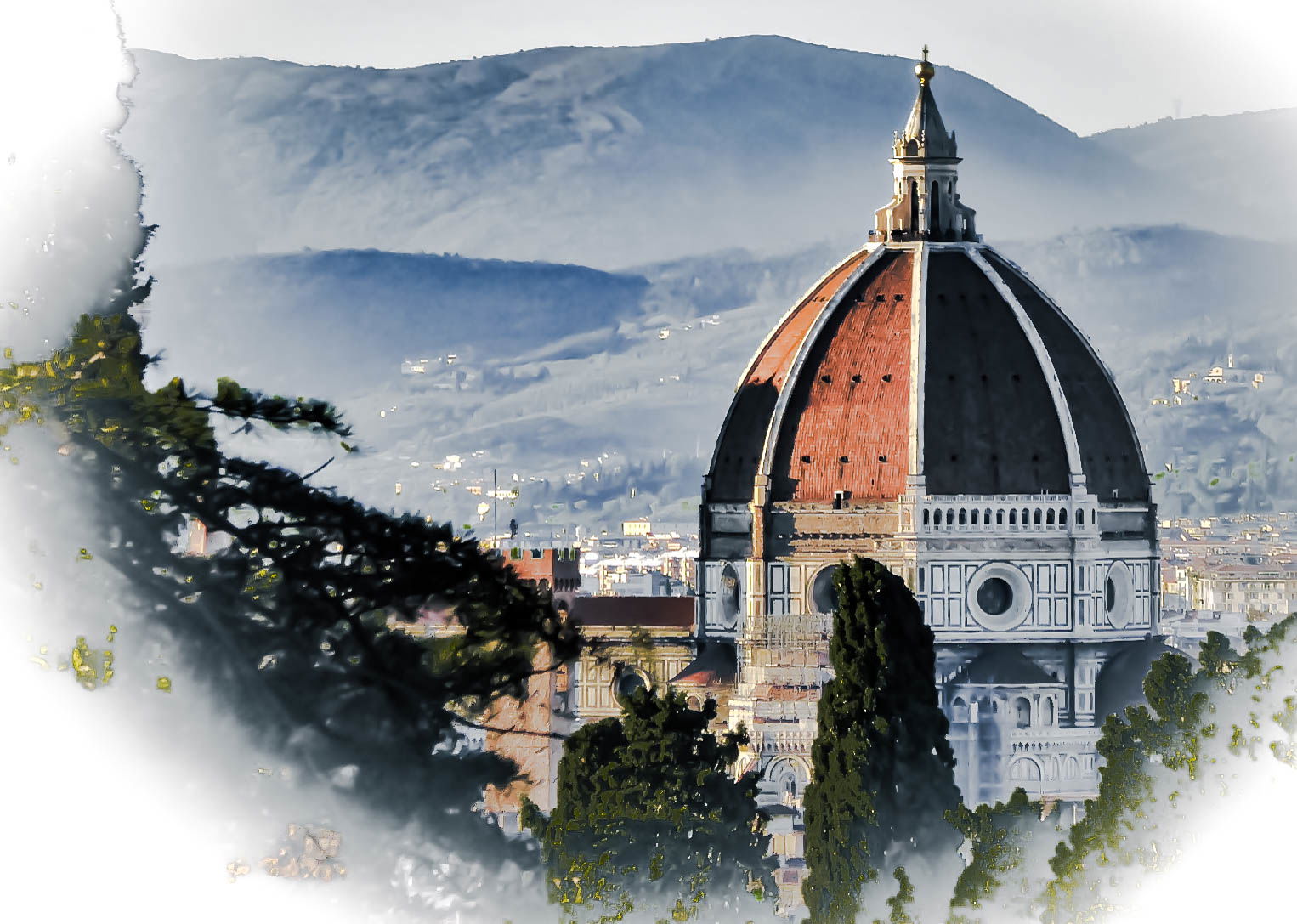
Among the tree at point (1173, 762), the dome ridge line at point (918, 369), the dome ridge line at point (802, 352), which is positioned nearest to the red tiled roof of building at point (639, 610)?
the dome ridge line at point (802, 352)

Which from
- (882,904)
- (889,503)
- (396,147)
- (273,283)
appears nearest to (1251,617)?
(889,503)

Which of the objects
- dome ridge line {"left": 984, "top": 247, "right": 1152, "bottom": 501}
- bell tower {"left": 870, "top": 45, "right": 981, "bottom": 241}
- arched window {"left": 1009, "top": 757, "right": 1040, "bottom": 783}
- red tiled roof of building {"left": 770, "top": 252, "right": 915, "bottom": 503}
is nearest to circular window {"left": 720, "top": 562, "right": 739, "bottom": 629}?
red tiled roof of building {"left": 770, "top": 252, "right": 915, "bottom": 503}

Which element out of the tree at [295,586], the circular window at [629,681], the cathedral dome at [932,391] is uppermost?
the cathedral dome at [932,391]

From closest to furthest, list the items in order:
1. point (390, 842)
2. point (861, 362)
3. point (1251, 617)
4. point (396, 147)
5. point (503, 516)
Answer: point (390, 842), point (861, 362), point (1251, 617), point (396, 147), point (503, 516)

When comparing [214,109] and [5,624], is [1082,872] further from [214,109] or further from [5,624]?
[214,109]

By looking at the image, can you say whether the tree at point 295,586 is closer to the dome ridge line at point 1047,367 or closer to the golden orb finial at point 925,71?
the dome ridge line at point 1047,367

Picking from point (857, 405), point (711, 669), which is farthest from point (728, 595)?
point (857, 405)
